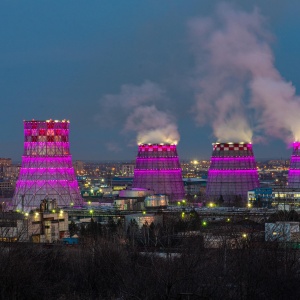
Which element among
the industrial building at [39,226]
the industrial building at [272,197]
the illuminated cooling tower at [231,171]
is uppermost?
the illuminated cooling tower at [231,171]

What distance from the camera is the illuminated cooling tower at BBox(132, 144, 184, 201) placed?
5756 cm

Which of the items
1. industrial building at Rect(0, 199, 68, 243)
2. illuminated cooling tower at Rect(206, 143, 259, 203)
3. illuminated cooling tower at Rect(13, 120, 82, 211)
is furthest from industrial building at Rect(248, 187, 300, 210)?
industrial building at Rect(0, 199, 68, 243)

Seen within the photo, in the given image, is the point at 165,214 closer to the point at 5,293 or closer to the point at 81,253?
the point at 81,253

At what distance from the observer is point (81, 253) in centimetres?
2745

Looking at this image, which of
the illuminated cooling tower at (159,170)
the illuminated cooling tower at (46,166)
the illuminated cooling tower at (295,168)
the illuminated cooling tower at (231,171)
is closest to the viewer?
the illuminated cooling tower at (46,166)

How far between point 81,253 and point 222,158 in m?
30.0

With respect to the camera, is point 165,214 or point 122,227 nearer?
point 122,227

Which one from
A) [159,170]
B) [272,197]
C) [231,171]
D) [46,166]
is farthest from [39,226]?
[272,197]

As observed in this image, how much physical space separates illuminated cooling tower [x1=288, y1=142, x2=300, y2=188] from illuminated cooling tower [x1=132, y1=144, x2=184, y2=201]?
594 centimetres

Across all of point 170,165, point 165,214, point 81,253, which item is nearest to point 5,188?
point 170,165

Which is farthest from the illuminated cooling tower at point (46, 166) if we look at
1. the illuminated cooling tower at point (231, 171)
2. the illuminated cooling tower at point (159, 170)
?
the illuminated cooling tower at point (231, 171)

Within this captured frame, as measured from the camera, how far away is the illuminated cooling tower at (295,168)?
57344mm

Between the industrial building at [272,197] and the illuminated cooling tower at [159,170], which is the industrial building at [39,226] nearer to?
the industrial building at [272,197]

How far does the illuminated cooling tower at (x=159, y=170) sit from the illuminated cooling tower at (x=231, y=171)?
1.90 meters
